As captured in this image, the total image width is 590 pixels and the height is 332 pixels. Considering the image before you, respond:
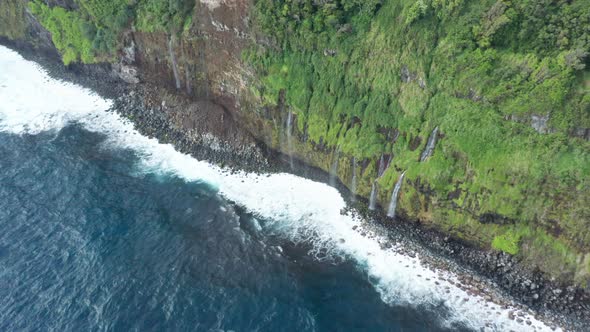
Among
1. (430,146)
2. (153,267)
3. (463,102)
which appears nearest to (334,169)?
(430,146)

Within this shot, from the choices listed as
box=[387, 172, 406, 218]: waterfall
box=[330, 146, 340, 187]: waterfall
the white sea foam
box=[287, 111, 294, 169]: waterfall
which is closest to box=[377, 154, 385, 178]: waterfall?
box=[387, 172, 406, 218]: waterfall

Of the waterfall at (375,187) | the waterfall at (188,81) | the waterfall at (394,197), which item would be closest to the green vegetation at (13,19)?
the waterfall at (188,81)

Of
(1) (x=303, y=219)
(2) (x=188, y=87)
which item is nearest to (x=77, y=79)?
(2) (x=188, y=87)

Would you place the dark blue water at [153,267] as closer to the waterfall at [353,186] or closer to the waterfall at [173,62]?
the waterfall at [353,186]

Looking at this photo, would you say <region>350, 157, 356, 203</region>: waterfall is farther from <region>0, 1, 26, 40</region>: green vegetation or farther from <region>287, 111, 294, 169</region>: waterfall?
<region>0, 1, 26, 40</region>: green vegetation

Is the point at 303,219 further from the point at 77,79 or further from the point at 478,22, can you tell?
the point at 77,79

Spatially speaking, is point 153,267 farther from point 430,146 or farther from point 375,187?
point 430,146
